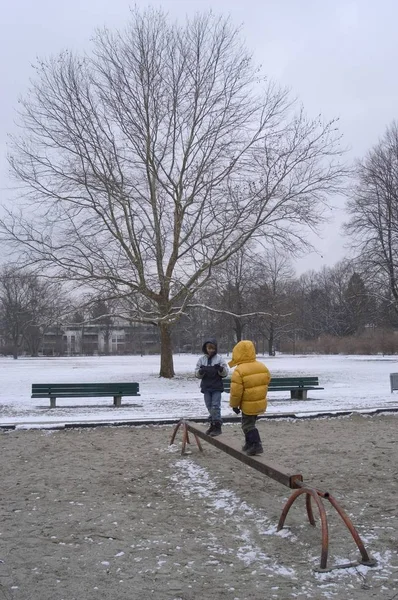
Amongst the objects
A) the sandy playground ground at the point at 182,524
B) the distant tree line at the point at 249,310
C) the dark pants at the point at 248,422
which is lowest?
the sandy playground ground at the point at 182,524

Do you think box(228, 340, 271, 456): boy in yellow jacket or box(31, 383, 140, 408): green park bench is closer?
box(228, 340, 271, 456): boy in yellow jacket

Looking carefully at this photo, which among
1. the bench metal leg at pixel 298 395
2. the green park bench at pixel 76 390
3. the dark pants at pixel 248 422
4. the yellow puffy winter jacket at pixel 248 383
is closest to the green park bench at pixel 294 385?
the bench metal leg at pixel 298 395

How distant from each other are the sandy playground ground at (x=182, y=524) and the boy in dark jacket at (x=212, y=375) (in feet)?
1.70

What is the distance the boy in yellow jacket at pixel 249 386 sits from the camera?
24.1 ft

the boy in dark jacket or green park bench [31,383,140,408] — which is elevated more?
the boy in dark jacket

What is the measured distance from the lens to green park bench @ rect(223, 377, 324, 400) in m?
18.3

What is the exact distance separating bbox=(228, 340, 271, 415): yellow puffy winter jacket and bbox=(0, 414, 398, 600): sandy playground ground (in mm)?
1014

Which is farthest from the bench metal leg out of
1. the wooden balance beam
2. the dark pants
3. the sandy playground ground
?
the dark pants

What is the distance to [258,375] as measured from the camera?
7.36 metres

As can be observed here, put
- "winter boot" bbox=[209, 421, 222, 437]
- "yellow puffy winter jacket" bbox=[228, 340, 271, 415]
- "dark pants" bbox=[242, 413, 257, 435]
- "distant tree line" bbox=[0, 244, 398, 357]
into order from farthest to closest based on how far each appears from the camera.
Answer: "distant tree line" bbox=[0, 244, 398, 357], "winter boot" bbox=[209, 421, 222, 437], "dark pants" bbox=[242, 413, 257, 435], "yellow puffy winter jacket" bbox=[228, 340, 271, 415]

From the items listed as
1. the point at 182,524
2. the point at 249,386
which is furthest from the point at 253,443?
the point at 182,524

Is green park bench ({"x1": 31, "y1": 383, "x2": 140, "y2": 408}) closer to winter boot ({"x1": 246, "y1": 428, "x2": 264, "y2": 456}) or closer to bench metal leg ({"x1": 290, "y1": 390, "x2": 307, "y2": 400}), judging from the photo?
bench metal leg ({"x1": 290, "y1": 390, "x2": 307, "y2": 400})

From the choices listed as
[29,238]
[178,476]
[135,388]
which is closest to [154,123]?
[29,238]

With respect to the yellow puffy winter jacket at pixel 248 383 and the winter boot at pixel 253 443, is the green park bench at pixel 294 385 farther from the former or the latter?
the yellow puffy winter jacket at pixel 248 383
